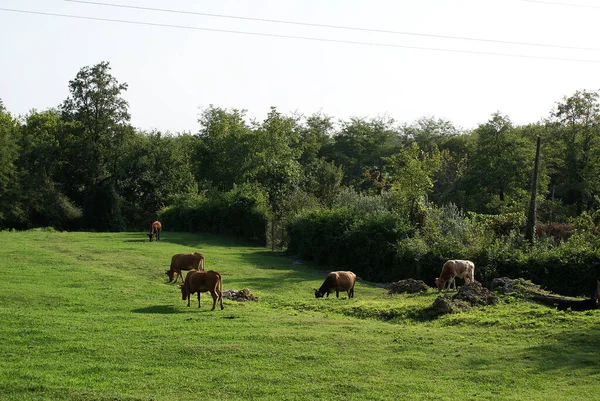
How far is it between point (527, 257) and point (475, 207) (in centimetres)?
2894

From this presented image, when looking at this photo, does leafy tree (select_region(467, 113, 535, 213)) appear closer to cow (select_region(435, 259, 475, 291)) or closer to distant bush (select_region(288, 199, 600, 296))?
distant bush (select_region(288, 199, 600, 296))

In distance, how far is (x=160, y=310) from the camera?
20.3 metres

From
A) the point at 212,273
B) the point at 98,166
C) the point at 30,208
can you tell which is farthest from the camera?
the point at 98,166

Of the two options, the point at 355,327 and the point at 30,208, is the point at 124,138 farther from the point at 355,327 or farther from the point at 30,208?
the point at 355,327

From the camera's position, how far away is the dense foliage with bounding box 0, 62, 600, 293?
3966 cm

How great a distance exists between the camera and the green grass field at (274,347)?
1227 centimetres

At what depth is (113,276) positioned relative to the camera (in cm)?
2705

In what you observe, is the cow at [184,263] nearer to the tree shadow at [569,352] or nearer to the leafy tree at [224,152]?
the tree shadow at [569,352]

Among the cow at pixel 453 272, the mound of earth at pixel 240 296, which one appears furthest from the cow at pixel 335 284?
the cow at pixel 453 272

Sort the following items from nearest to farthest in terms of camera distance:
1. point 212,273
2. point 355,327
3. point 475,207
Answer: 1. point 355,327
2. point 212,273
3. point 475,207

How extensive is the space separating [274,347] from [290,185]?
1819 inches

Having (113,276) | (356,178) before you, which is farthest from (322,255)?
(356,178)

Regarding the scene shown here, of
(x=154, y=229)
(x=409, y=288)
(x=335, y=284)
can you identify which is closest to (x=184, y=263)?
(x=335, y=284)

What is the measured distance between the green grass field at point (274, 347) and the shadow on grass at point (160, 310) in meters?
0.06
